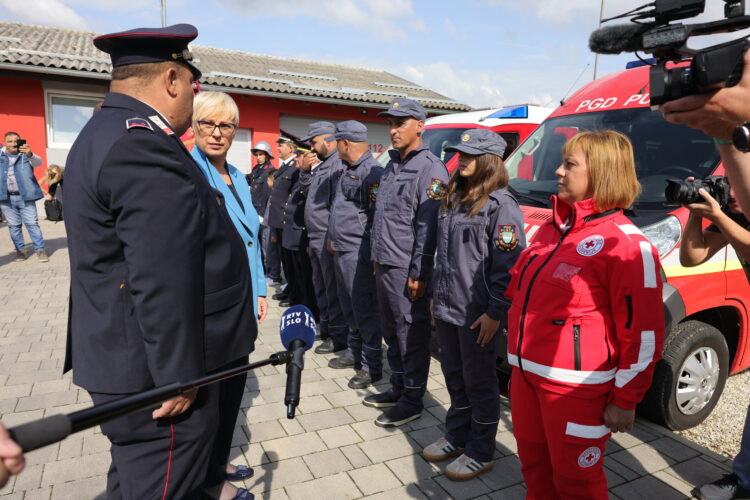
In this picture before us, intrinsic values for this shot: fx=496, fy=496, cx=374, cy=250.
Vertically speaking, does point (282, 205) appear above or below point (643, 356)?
above

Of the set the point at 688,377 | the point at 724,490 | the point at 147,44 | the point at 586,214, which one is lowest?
the point at 724,490

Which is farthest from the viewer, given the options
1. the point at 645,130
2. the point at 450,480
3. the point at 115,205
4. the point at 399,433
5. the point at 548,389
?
the point at 645,130

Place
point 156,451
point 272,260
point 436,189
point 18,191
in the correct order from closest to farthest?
point 156,451
point 436,189
point 272,260
point 18,191

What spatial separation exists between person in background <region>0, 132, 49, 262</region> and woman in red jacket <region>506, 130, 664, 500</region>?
372 inches

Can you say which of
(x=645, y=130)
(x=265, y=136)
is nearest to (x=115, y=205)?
(x=645, y=130)

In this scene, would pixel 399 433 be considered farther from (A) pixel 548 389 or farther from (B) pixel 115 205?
(B) pixel 115 205

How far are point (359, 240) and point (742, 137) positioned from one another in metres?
3.43

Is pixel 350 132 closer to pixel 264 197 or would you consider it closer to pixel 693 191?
pixel 693 191

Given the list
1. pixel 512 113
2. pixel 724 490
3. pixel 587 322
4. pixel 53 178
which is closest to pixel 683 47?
pixel 587 322

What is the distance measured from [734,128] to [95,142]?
70.7 inches

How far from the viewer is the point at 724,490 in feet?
8.94

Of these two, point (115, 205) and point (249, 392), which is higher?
point (115, 205)

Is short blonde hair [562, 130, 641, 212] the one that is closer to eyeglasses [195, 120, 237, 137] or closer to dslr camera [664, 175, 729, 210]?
dslr camera [664, 175, 729, 210]

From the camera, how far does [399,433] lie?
351 centimetres
